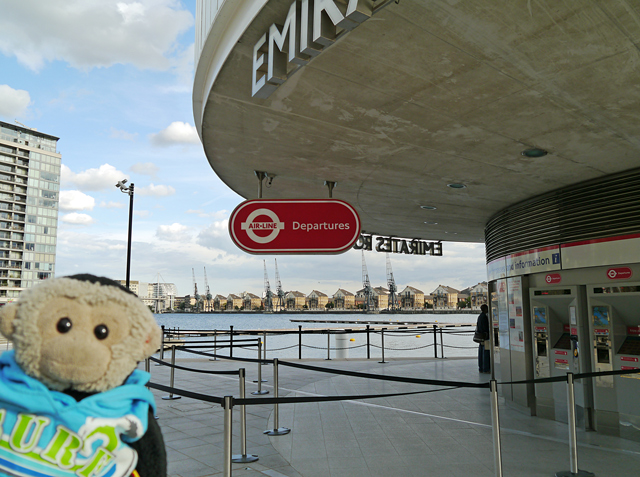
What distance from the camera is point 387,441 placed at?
557cm

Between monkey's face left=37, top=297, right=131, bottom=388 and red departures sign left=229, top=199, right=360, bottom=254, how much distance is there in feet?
11.5

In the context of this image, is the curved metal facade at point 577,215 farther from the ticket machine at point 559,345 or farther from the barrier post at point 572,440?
the barrier post at point 572,440

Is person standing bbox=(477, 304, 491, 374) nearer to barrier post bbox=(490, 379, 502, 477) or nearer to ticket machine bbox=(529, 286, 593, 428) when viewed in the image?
ticket machine bbox=(529, 286, 593, 428)

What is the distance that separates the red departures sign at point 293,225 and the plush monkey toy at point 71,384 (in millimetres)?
3456

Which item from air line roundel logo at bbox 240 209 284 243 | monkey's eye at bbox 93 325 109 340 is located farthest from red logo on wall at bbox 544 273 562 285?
monkey's eye at bbox 93 325 109 340

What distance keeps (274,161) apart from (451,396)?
17.0 feet

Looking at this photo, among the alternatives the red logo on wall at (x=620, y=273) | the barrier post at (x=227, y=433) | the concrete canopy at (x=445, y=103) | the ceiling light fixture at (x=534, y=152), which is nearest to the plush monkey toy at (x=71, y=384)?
the barrier post at (x=227, y=433)

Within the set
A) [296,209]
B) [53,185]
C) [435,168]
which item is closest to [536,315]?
[435,168]

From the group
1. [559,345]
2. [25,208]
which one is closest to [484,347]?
[559,345]

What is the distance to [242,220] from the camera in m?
5.27

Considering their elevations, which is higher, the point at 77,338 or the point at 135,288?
the point at 135,288

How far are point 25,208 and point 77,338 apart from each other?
10039cm

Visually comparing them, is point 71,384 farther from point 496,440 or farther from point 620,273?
point 620,273

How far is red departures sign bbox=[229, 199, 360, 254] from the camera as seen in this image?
5.18 meters
